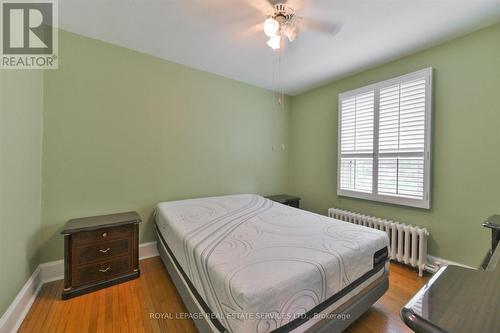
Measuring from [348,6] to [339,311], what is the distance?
2.31 m

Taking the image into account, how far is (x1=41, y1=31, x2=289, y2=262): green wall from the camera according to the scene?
2062 millimetres

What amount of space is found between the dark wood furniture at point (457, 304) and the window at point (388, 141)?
1.95 metres

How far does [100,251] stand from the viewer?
6.24 feet

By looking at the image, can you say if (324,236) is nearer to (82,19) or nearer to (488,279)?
(488,279)

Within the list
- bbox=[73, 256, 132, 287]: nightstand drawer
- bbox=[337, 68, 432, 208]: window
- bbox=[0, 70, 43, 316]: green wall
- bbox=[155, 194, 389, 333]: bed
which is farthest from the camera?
bbox=[337, 68, 432, 208]: window

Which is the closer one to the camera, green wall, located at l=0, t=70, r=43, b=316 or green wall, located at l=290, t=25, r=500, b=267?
green wall, located at l=0, t=70, r=43, b=316

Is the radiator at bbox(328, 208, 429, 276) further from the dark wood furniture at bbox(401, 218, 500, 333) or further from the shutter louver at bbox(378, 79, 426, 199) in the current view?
the dark wood furniture at bbox(401, 218, 500, 333)

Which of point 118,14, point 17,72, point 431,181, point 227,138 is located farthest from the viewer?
point 227,138

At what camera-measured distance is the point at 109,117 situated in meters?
2.29

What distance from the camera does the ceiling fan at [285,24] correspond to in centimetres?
163

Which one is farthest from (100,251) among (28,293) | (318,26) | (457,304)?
(318,26)

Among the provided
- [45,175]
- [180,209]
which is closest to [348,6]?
[180,209]

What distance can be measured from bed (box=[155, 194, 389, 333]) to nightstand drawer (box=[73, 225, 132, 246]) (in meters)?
0.38

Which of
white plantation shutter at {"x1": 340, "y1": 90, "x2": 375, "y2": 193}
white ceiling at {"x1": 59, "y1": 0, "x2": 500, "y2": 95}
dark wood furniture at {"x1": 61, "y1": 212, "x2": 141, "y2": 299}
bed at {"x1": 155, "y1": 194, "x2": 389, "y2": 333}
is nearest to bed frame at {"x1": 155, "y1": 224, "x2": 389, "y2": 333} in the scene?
bed at {"x1": 155, "y1": 194, "x2": 389, "y2": 333}
